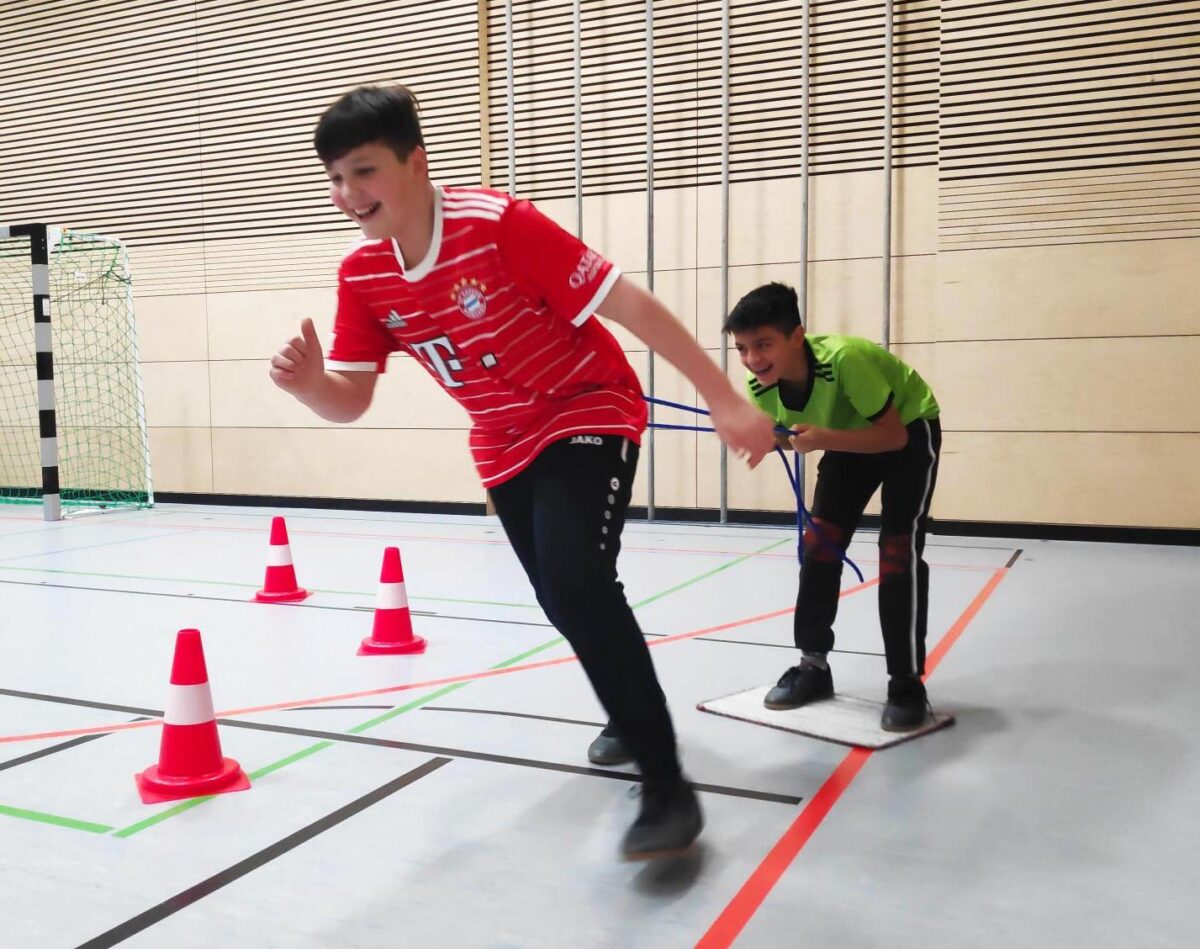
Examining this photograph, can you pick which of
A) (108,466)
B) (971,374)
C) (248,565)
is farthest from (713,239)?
(108,466)

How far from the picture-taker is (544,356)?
1.87m

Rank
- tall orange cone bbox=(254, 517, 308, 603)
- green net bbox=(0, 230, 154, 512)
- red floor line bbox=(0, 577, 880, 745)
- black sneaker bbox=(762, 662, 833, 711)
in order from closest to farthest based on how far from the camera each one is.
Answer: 1. red floor line bbox=(0, 577, 880, 745)
2. black sneaker bbox=(762, 662, 833, 711)
3. tall orange cone bbox=(254, 517, 308, 603)
4. green net bbox=(0, 230, 154, 512)

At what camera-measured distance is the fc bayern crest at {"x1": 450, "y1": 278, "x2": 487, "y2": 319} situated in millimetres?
1787

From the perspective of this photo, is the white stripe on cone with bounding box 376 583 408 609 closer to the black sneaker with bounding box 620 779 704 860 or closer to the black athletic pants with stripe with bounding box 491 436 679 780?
the black athletic pants with stripe with bounding box 491 436 679 780

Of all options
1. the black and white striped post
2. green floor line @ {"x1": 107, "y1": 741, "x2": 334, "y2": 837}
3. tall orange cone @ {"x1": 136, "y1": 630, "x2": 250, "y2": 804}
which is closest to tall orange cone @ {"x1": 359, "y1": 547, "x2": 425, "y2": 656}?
green floor line @ {"x1": 107, "y1": 741, "x2": 334, "y2": 837}

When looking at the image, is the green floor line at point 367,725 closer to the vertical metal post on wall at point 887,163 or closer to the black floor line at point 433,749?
the black floor line at point 433,749

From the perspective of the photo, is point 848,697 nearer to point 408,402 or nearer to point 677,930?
point 677,930

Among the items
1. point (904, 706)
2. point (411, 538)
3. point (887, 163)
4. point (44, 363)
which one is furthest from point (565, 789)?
point (44, 363)

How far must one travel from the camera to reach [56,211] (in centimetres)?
870

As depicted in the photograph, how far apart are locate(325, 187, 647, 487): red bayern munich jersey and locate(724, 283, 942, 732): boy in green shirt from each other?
616mm

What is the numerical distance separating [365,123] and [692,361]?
2.17 feet

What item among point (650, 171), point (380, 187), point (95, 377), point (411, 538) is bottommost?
point (411, 538)

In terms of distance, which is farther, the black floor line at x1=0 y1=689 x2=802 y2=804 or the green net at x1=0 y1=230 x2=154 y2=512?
the green net at x1=0 y1=230 x2=154 y2=512

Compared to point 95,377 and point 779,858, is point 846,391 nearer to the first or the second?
point 779,858
